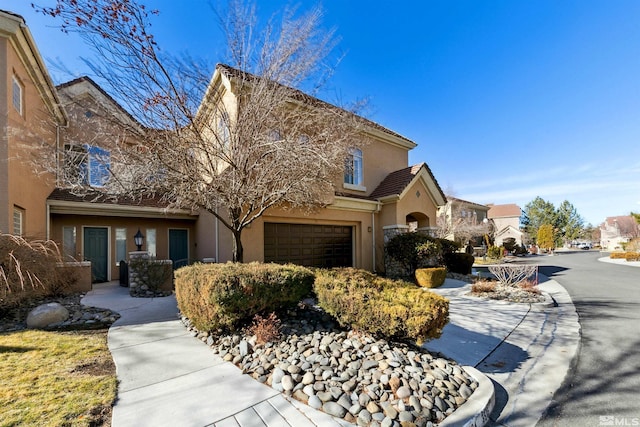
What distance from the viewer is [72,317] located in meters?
6.71

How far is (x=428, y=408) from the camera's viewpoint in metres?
3.19

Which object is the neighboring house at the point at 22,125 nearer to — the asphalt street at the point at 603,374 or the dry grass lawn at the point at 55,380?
the dry grass lawn at the point at 55,380

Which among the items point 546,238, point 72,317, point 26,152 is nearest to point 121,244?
point 26,152

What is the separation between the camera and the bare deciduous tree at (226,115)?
6.22 m

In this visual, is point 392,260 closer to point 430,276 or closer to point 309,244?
point 430,276

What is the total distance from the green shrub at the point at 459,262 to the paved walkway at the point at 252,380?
7.37 meters

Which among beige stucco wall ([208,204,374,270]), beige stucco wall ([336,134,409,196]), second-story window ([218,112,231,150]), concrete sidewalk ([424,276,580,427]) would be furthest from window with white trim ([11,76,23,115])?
concrete sidewalk ([424,276,580,427])

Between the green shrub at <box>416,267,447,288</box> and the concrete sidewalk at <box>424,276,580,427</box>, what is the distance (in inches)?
101

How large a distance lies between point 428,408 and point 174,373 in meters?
3.53

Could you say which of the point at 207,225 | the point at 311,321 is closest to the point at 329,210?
the point at 207,225

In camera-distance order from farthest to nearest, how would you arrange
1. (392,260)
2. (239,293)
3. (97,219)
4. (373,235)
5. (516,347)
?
(373,235) → (392,260) → (97,219) → (516,347) → (239,293)

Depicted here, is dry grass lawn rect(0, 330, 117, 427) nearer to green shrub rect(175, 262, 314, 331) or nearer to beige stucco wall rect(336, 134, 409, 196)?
green shrub rect(175, 262, 314, 331)

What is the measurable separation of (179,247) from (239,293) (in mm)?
11260

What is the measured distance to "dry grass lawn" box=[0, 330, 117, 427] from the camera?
305 cm
